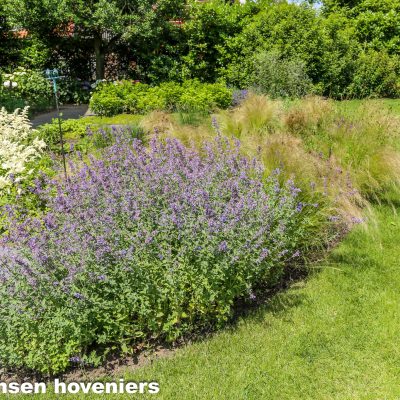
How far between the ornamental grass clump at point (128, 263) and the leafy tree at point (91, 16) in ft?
30.0

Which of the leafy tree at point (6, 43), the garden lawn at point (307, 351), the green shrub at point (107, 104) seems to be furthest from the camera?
the leafy tree at point (6, 43)

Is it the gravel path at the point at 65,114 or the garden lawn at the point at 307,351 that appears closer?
the garden lawn at the point at 307,351

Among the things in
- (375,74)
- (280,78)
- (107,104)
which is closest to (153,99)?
(107,104)

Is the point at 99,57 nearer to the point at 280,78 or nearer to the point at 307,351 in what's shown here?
the point at 280,78

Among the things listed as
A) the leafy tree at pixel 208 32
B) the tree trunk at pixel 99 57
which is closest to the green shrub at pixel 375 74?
the leafy tree at pixel 208 32

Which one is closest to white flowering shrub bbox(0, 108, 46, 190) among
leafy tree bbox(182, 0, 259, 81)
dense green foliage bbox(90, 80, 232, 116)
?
dense green foliage bbox(90, 80, 232, 116)

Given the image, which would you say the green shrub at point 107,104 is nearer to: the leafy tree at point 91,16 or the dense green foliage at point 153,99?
the dense green foliage at point 153,99

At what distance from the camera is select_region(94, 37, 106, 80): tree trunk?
13.2 metres

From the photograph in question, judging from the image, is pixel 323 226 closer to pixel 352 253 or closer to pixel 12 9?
pixel 352 253

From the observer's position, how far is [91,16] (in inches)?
470

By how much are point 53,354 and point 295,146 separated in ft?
10.3

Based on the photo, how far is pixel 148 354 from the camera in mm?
3246

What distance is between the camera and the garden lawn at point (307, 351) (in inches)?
115

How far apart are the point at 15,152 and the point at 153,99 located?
4802mm
